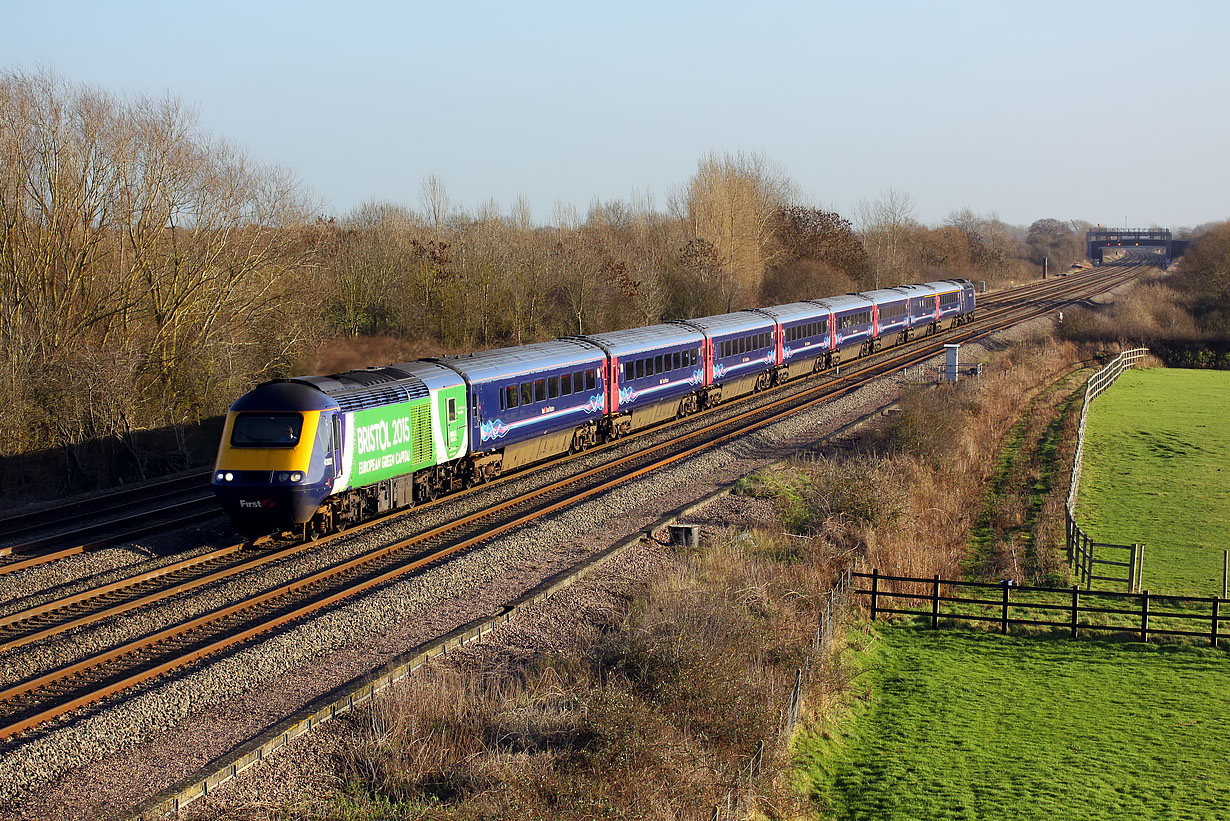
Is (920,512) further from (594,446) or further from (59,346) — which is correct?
(59,346)

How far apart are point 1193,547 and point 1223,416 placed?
72.5 ft

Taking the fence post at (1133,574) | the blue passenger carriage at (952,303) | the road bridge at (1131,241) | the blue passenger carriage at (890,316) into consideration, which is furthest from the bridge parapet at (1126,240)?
the fence post at (1133,574)

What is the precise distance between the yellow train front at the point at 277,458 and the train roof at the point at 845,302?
3120cm

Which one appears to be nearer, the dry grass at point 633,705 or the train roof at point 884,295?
the dry grass at point 633,705

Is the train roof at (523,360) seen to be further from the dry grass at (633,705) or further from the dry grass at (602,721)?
the dry grass at (602,721)

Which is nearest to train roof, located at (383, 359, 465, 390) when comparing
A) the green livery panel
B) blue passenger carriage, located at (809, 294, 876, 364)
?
the green livery panel

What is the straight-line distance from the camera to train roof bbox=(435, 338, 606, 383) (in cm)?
2311

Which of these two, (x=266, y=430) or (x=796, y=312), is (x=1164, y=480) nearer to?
(x=796, y=312)

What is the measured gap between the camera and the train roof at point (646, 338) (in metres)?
29.2

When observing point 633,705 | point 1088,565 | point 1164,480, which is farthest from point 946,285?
point 633,705

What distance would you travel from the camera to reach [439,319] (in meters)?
46.9

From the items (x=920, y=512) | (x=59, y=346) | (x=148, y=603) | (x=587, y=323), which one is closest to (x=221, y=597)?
(x=148, y=603)

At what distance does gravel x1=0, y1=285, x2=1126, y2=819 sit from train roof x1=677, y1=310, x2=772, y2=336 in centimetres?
1177

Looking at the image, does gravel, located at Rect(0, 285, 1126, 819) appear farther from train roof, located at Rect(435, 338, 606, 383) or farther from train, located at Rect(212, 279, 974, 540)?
train roof, located at Rect(435, 338, 606, 383)
